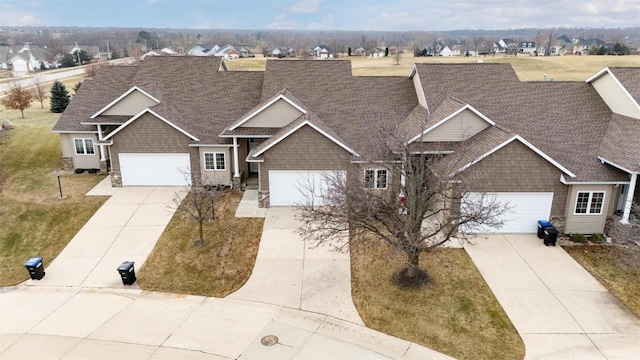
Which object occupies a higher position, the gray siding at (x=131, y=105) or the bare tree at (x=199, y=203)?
the gray siding at (x=131, y=105)

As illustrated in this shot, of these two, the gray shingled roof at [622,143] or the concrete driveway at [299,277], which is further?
the gray shingled roof at [622,143]

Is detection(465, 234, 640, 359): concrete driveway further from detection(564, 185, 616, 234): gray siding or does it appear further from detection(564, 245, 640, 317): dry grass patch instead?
detection(564, 185, 616, 234): gray siding

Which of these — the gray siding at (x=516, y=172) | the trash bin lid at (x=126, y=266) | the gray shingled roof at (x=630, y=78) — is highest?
the gray shingled roof at (x=630, y=78)

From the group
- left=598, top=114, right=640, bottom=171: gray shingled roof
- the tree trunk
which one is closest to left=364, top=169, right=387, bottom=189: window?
the tree trunk

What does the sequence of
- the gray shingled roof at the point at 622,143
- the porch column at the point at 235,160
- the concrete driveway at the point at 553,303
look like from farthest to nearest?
the porch column at the point at 235,160 < the gray shingled roof at the point at 622,143 < the concrete driveway at the point at 553,303

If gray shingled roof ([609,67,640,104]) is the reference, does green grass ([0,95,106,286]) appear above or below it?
below

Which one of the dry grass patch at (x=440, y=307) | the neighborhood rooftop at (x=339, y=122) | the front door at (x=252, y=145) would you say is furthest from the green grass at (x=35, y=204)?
the dry grass patch at (x=440, y=307)

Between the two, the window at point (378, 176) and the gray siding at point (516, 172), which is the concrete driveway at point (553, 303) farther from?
the window at point (378, 176)
